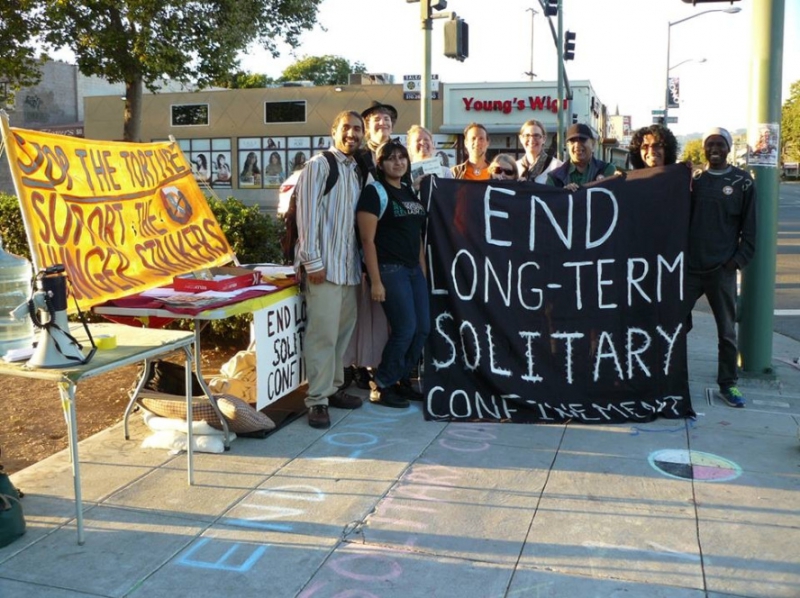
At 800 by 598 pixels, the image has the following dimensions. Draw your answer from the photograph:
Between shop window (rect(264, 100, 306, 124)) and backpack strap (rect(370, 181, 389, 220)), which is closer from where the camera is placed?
backpack strap (rect(370, 181, 389, 220))

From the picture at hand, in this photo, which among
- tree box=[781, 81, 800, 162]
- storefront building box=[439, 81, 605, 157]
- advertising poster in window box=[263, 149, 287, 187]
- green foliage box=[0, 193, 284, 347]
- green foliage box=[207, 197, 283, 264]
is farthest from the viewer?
tree box=[781, 81, 800, 162]

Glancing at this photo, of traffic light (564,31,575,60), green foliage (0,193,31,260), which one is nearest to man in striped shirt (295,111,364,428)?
green foliage (0,193,31,260)

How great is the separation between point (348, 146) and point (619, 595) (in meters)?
3.15

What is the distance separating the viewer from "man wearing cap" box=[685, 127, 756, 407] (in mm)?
5270

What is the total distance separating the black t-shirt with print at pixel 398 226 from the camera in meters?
5.11

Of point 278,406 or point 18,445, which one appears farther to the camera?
point 278,406

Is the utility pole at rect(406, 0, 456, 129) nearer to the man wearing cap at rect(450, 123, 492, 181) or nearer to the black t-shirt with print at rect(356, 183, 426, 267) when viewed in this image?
the man wearing cap at rect(450, 123, 492, 181)

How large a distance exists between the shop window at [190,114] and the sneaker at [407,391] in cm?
3245

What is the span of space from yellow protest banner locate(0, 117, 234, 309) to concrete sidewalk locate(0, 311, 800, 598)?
1.04m

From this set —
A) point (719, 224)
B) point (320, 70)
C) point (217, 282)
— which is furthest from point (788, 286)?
point (320, 70)

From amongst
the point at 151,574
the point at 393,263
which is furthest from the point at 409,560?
the point at 393,263

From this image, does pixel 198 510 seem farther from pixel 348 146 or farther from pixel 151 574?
pixel 348 146

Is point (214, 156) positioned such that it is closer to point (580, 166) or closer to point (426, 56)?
point (426, 56)

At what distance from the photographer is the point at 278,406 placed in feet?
18.1
